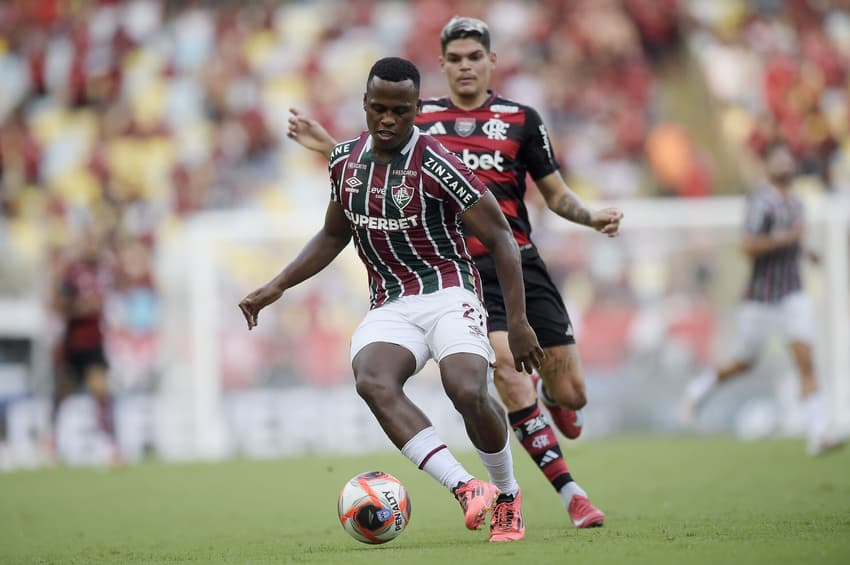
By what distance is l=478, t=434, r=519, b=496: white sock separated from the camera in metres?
6.52

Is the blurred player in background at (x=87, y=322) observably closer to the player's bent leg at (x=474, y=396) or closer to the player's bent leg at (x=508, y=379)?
the player's bent leg at (x=508, y=379)

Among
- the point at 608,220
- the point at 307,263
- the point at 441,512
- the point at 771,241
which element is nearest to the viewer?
the point at 307,263

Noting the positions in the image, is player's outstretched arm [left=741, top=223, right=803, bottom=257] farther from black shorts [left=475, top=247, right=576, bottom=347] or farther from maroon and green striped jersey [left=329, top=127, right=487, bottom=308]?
maroon and green striped jersey [left=329, top=127, right=487, bottom=308]

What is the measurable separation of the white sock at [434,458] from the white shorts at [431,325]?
411mm

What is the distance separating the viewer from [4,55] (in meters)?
24.2

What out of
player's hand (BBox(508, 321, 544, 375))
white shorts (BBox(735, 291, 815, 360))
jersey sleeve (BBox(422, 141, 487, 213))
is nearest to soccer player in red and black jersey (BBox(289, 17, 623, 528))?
jersey sleeve (BBox(422, 141, 487, 213))

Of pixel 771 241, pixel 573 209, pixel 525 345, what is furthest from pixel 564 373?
pixel 771 241

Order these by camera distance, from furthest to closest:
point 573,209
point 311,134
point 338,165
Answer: point 573,209
point 311,134
point 338,165

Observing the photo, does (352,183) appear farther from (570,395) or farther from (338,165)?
(570,395)

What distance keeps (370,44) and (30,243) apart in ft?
21.9

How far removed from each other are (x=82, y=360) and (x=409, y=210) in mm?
9765

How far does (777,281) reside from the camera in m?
12.5

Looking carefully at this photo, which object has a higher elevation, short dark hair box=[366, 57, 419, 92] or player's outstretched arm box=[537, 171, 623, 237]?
short dark hair box=[366, 57, 419, 92]

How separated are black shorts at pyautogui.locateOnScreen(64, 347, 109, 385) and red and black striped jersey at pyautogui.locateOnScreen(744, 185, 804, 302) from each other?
23.9 feet
